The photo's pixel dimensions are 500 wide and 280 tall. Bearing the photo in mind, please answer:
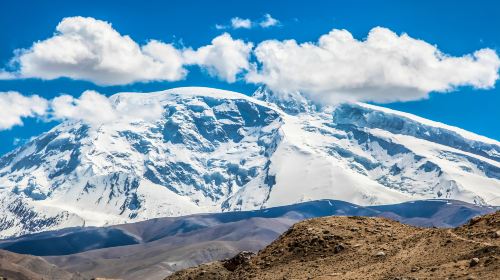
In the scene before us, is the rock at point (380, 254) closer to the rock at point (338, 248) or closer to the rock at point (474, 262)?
the rock at point (338, 248)

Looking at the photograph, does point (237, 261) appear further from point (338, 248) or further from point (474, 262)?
point (474, 262)

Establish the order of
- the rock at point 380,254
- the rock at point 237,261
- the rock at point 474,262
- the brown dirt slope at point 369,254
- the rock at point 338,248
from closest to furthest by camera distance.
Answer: the rock at point 474,262, the brown dirt slope at point 369,254, the rock at point 380,254, the rock at point 338,248, the rock at point 237,261

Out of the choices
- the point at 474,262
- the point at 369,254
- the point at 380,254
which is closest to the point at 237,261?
the point at 369,254

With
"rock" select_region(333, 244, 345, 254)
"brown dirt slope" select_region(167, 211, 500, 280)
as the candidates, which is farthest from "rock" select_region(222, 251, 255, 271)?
"rock" select_region(333, 244, 345, 254)

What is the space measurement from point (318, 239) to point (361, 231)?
1990 mm

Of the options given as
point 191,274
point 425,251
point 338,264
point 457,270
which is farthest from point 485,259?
point 191,274

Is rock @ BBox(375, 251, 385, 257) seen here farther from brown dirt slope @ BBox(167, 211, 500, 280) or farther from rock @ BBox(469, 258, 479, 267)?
rock @ BBox(469, 258, 479, 267)

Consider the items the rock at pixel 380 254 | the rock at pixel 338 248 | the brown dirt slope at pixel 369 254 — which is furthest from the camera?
the rock at pixel 338 248

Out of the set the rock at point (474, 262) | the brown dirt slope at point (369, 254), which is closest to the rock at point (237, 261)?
the brown dirt slope at point (369, 254)

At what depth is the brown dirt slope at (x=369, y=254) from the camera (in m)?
27.6

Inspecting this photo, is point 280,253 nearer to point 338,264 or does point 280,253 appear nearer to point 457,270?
point 338,264

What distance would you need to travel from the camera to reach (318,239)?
110 ft

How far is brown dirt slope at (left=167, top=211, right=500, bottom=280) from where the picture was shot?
27.6m

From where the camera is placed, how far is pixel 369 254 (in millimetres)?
31453
